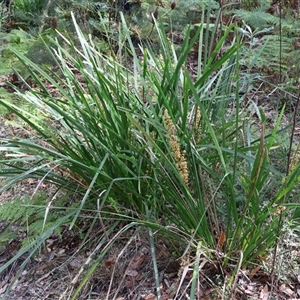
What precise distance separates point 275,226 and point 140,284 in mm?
686

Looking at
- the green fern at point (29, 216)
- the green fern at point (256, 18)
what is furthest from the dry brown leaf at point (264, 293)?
the green fern at point (256, 18)

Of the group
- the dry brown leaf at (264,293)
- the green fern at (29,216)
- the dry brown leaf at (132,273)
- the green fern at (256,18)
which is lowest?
the dry brown leaf at (264,293)

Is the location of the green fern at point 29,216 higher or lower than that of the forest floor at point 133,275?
higher

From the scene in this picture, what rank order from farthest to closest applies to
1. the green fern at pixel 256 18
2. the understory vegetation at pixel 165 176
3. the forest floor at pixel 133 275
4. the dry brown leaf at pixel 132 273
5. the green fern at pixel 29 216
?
the green fern at pixel 256 18 < the green fern at pixel 29 216 < the dry brown leaf at pixel 132 273 < the forest floor at pixel 133 275 < the understory vegetation at pixel 165 176

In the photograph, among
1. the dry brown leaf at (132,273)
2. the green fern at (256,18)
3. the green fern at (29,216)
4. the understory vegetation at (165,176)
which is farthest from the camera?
the green fern at (256,18)

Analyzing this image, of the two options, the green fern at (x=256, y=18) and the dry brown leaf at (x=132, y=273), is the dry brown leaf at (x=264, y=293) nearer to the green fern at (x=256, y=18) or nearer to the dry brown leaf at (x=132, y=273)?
the dry brown leaf at (x=132, y=273)

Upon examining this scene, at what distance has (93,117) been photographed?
2.10 m

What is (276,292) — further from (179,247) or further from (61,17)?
(61,17)

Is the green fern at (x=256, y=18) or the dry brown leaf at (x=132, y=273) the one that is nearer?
the dry brown leaf at (x=132, y=273)

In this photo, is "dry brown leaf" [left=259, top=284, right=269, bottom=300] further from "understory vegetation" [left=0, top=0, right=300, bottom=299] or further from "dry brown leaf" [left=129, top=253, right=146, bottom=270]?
"dry brown leaf" [left=129, top=253, right=146, bottom=270]

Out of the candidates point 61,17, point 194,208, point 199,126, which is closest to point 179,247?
point 194,208

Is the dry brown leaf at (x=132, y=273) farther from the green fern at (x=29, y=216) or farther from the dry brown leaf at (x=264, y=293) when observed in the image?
the dry brown leaf at (x=264, y=293)

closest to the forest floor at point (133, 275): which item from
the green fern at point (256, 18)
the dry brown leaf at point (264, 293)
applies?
the dry brown leaf at point (264, 293)

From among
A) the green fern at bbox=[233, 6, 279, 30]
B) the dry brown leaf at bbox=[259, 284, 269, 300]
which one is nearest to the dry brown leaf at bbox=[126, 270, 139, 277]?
the dry brown leaf at bbox=[259, 284, 269, 300]
